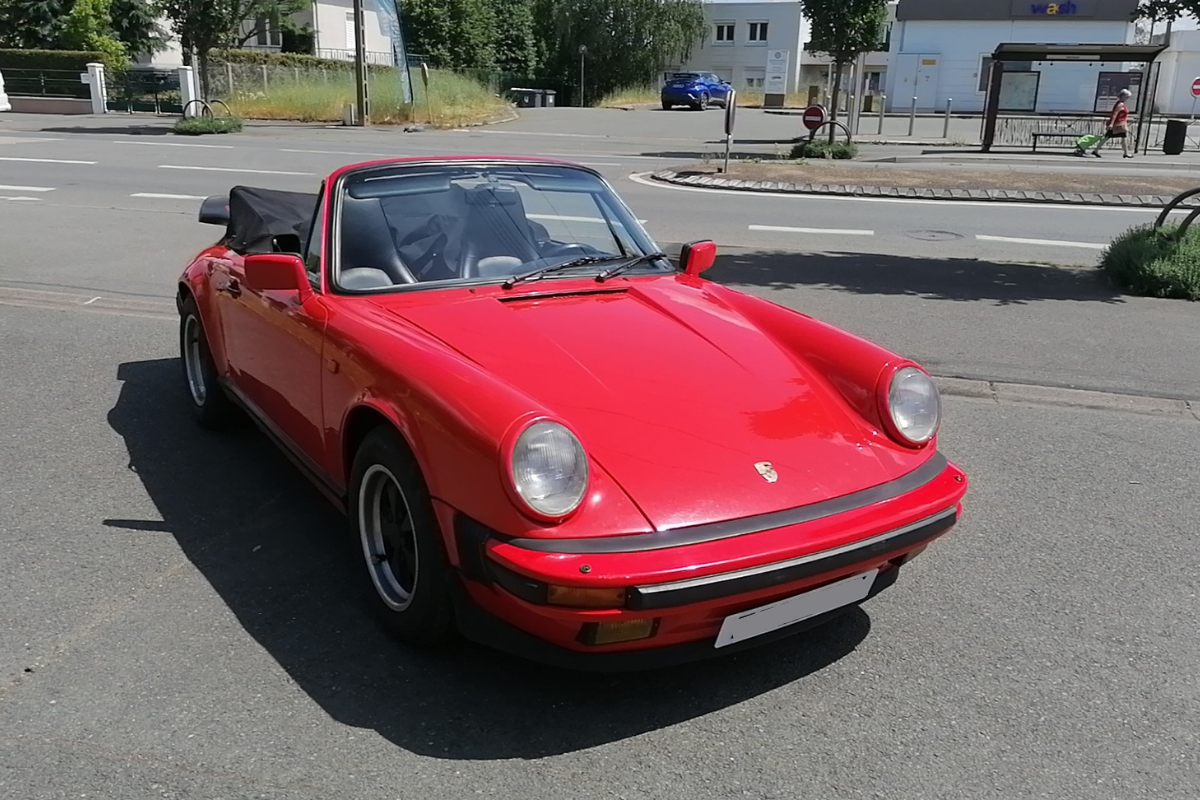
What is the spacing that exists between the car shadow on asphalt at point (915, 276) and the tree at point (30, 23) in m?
38.9

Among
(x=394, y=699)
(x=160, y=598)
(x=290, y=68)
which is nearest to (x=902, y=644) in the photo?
(x=394, y=699)

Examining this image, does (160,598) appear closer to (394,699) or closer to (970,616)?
(394,699)

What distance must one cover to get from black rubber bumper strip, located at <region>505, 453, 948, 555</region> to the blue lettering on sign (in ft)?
151

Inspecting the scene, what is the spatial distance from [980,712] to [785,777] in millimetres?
687

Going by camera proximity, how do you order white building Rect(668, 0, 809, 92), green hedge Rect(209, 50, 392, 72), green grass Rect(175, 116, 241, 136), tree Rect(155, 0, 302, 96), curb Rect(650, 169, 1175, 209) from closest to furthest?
1. curb Rect(650, 169, 1175, 209)
2. tree Rect(155, 0, 302, 96)
3. green grass Rect(175, 116, 241, 136)
4. green hedge Rect(209, 50, 392, 72)
5. white building Rect(668, 0, 809, 92)

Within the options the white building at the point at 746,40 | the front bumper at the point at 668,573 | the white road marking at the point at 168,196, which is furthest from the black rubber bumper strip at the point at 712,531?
the white building at the point at 746,40

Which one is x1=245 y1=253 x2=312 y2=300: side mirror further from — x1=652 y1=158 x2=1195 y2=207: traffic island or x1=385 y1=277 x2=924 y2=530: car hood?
x1=652 y1=158 x2=1195 y2=207: traffic island

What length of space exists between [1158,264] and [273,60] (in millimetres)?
36074

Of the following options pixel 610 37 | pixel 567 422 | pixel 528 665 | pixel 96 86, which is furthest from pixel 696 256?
pixel 610 37

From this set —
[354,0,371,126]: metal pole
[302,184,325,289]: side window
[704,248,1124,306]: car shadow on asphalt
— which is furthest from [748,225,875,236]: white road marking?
[354,0,371,126]: metal pole

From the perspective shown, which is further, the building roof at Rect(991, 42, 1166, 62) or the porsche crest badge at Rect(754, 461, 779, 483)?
the building roof at Rect(991, 42, 1166, 62)

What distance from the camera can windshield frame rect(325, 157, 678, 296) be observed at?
12.4 feet

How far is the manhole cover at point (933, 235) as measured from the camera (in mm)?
11969

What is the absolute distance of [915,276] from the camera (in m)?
9.48
